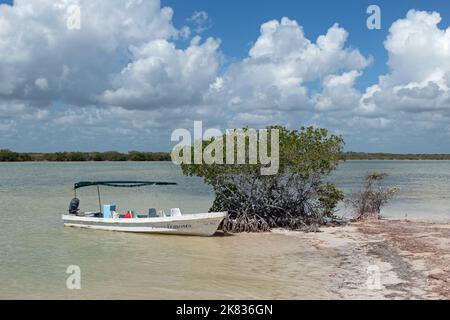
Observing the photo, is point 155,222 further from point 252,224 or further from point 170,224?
point 252,224

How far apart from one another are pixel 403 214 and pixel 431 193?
13515mm

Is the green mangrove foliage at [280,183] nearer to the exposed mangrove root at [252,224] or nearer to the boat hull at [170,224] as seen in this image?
the exposed mangrove root at [252,224]

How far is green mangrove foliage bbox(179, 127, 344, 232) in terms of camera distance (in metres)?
19.8

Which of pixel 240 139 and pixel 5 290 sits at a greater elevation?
pixel 240 139

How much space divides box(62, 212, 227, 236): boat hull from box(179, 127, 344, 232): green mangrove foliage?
139 centimetres

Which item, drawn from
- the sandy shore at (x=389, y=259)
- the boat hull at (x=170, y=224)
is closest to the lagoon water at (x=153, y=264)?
the boat hull at (x=170, y=224)

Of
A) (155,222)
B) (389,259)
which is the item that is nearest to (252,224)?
(155,222)

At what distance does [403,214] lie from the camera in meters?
25.6

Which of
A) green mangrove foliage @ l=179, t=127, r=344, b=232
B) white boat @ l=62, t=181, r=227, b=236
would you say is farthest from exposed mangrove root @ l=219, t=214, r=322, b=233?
white boat @ l=62, t=181, r=227, b=236

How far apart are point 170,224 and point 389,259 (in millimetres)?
8228

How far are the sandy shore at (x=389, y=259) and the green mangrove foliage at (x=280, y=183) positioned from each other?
1.42 m
